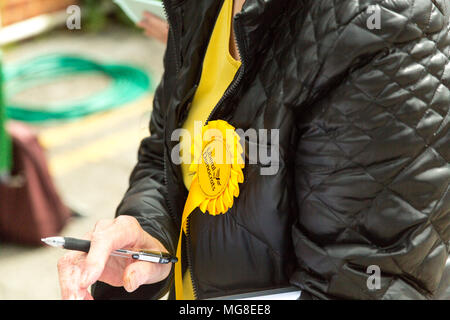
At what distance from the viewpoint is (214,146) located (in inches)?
44.6

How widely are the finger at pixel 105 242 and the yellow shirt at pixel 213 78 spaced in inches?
8.2

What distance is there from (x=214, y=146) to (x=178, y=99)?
0.17 metres

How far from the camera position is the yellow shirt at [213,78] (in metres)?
1.21

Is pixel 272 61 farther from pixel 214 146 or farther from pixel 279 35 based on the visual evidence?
pixel 214 146

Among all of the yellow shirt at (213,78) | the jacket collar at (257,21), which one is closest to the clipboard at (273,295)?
the yellow shirt at (213,78)

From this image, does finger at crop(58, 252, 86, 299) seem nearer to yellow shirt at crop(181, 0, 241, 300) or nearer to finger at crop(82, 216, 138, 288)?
finger at crop(82, 216, 138, 288)

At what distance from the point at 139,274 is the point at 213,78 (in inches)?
16.3
